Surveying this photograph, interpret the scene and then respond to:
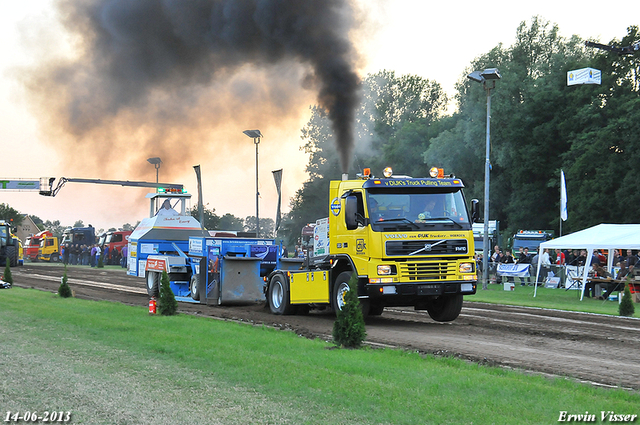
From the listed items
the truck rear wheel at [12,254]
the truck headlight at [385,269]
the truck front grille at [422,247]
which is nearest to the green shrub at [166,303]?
the truck headlight at [385,269]

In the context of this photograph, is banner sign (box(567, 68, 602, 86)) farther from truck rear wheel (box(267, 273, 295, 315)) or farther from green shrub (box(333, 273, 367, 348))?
green shrub (box(333, 273, 367, 348))

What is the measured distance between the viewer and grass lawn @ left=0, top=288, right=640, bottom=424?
21.3ft

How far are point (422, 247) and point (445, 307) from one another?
7.37ft

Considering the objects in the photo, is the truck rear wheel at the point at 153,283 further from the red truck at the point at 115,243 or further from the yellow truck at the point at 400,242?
the red truck at the point at 115,243

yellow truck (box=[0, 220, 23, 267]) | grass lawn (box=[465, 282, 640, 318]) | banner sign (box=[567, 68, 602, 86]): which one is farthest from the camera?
banner sign (box=[567, 68, 602, 86])

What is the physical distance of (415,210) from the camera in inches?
554

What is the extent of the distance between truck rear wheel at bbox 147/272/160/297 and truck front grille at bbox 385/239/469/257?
365 inches

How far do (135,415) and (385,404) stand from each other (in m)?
2.32

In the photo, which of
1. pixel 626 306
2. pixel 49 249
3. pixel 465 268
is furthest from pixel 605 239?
pixel 49 249

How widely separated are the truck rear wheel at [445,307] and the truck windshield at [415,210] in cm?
182

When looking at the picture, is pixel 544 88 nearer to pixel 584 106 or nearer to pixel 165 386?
pixel 584 106

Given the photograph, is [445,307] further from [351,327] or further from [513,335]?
[351,327]

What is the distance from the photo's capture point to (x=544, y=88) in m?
58.0

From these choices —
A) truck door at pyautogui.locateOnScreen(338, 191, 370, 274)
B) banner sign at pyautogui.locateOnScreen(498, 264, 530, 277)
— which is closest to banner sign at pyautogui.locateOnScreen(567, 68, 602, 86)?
banner sign at pyautogui.locateOnScreen(498, 264, 530, 277)
